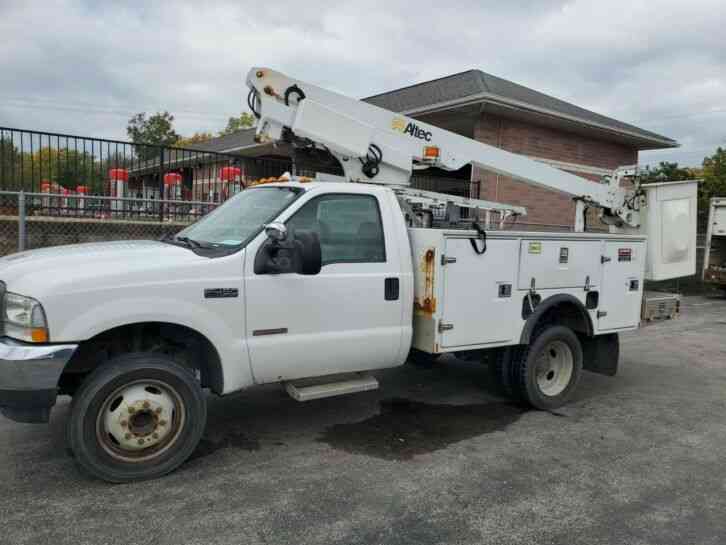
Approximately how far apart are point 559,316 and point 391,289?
2.25 meters

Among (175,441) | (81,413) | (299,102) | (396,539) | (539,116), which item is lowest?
(396,539)

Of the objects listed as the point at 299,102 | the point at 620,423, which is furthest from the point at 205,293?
the point at 620,423

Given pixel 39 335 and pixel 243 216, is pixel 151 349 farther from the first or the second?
pixel 243 216

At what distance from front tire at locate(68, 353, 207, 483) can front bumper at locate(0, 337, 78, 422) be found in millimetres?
223

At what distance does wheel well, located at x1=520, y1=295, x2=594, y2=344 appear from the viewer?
5.70m

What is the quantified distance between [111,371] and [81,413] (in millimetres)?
307

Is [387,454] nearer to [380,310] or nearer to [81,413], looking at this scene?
[380,310]

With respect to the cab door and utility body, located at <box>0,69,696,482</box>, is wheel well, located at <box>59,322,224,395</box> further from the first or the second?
the cab door

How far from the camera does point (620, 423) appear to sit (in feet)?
18.5

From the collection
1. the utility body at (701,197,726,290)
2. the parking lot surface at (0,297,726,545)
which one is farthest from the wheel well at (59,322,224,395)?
the utility body at (701,197,726,290)

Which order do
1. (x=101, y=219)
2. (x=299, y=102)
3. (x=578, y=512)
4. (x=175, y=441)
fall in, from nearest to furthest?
1. (x=578, y=512)
2. (x=175, y=441)
3. (x=299, y=102)
4. (x=101, y=219)

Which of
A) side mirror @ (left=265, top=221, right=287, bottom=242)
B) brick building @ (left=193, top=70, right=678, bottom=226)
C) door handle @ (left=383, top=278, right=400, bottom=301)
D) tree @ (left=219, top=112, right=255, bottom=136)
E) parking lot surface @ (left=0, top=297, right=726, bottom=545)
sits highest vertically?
tree @ (left=219, top=112, right=255, bottom=136)

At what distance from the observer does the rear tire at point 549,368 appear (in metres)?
5.82

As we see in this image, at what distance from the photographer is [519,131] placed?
1630cm
